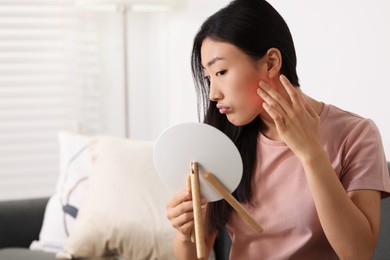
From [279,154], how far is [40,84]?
2.12m

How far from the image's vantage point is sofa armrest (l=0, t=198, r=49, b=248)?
2.69 meters

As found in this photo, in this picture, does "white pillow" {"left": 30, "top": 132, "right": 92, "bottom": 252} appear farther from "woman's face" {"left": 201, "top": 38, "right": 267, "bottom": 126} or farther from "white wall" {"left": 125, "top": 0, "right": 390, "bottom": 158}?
"woman's face" {"left": 201, "top": 38, "right": 267, "bottom": 126}

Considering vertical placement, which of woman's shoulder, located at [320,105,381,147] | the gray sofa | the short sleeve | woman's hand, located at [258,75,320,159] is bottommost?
the gray sofa

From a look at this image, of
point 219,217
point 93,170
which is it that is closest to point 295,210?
→ point 219,217

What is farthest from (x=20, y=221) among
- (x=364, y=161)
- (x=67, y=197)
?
(x=364, y=161)

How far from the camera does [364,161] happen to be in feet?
4.65

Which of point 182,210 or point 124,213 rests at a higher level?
point 182,210

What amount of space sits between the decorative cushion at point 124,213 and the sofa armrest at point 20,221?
0.38m

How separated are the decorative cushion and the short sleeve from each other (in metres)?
1.00

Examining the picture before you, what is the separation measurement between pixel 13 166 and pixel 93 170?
38.9 inches

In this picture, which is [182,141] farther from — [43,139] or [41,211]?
[43,139]

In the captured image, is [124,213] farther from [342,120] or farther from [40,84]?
[40,84]

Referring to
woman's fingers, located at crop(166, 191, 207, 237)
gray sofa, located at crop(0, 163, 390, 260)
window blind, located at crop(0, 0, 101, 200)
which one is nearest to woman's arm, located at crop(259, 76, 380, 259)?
woman's fingers, located at crop(166, 191, 207, 237)

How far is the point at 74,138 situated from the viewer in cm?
283
